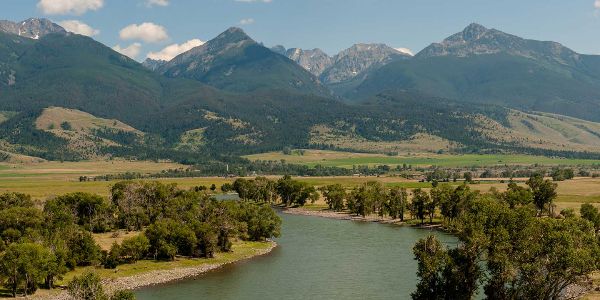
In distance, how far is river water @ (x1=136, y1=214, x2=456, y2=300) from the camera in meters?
92.4

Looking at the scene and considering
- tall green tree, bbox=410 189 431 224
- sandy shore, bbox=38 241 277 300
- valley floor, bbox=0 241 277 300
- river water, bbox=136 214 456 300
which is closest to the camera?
sandy shore, bbox=38 241 277 300

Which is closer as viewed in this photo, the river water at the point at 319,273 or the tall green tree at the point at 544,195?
the river water at the point at 319,273

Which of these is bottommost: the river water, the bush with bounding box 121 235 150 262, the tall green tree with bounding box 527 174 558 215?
the river water

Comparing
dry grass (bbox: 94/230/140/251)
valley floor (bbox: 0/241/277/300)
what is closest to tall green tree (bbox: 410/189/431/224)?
valley floor (bbox: 0/241/277/300)

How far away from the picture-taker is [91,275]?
72.1 metres

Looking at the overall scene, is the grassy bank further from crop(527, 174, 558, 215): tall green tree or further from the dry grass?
crop(527, 174, 558, 215): tall green tree

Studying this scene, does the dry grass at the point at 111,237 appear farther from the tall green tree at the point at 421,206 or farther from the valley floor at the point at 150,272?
the tall green tree at the point at 421,206

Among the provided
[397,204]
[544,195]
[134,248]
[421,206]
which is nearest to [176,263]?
[134,248]

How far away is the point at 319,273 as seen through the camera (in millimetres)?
106750

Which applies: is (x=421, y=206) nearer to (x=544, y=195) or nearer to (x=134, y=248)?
(x=544, y=195)

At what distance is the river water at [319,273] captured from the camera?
92.4 meters

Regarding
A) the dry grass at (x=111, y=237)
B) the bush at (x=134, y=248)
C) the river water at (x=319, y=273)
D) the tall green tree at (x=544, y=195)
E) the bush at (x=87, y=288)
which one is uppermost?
the tall green tree at (x=544, y=195)

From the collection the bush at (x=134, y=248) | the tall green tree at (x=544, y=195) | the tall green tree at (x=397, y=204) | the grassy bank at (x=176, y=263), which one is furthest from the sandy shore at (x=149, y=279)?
the tall green tree at (x=544, y=195)

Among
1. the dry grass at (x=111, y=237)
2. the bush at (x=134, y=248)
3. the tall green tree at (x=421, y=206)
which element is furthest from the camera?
the tall green tree at (x=421, y=206)
